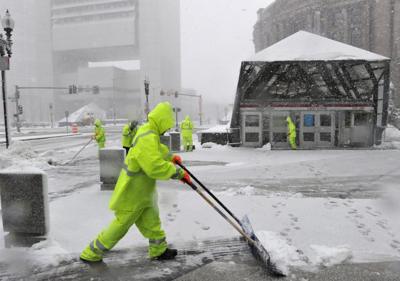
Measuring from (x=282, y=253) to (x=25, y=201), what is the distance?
10.5 feet

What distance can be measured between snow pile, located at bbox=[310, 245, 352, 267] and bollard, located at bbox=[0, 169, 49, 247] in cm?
335

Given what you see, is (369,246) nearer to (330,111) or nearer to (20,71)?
(330,111)

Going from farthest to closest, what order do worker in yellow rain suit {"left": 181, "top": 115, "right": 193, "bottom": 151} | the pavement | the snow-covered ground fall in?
worker in yellow rain suit {"left": 181, "top": 115, "right": 193, "bottom": 151} < the snow-covered ground < the pavement

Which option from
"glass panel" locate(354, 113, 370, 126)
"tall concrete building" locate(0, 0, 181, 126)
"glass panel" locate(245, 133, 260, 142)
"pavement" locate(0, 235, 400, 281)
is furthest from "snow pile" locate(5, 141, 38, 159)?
"tall concrete building" locate(0, 0, 181, 126)

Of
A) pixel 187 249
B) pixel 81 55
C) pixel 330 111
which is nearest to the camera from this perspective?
pixel 187 249

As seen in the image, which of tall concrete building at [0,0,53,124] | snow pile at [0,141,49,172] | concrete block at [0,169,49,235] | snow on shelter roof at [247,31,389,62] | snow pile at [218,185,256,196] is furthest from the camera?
tall concrete building at [0,0,53,124]

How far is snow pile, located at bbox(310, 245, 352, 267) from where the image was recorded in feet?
12.9

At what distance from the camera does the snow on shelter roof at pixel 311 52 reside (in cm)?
1614

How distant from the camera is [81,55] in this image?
96.4 metres

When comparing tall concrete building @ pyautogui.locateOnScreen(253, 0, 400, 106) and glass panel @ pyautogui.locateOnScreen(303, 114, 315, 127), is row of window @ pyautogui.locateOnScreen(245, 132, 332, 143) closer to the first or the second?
glass panel @ pyautogui.locateOnScreen(303, 114, 315, 127)

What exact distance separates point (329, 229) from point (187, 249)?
2095 millimetres

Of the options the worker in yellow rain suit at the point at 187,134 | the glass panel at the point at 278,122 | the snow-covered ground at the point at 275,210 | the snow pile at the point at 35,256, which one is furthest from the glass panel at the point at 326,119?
the snow pile at the point at 35,256

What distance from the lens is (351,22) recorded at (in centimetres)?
4538

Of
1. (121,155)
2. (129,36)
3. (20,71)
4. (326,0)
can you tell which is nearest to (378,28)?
(326,0)
